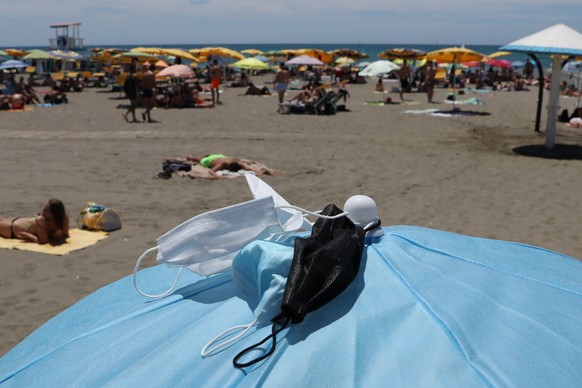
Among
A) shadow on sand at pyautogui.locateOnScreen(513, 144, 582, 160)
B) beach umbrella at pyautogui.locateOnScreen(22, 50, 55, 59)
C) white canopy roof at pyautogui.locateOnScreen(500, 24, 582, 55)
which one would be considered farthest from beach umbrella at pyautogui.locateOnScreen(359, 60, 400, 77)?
beach umbrella at pyautogui.locateOnScreen(22, 50, 55, 59)

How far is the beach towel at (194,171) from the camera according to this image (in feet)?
30.4

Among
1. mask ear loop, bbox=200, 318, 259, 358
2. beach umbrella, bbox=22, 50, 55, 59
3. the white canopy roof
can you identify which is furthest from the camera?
beach umbrella, bbox=22, 50, 55, 59

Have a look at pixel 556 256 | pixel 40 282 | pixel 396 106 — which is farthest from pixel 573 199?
pixel 396 106

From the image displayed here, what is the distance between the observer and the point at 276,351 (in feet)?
5.24

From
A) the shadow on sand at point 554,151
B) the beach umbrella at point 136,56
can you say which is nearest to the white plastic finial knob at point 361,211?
the shadow on sand at point 554,151

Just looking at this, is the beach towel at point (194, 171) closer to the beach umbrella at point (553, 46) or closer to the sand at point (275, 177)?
the sand at point (275, 177)

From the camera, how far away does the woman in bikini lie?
245 inches

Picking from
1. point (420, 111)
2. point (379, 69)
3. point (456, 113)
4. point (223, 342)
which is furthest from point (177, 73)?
point (223, 342)

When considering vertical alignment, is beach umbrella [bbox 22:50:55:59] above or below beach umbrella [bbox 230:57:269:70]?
above

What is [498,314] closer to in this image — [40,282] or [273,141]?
[40,282]

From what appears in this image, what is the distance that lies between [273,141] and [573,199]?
6622mm

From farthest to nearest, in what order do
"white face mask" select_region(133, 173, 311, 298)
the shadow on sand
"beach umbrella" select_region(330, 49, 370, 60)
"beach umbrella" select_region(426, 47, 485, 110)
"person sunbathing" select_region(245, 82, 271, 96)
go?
1. "beach umbrella" select_region(330, 49, 370, 60)
2. "person sunbathing" select_region(245, 82, 271, 96)
3. "beach umbrella" select_region(426, 47, 485, 110)
4. the shadow on sand
5. "white face mask" select_region(133, 173, 311, 298)

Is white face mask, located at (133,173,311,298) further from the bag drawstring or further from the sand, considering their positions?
the sand

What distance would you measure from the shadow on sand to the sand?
357 millimetres
